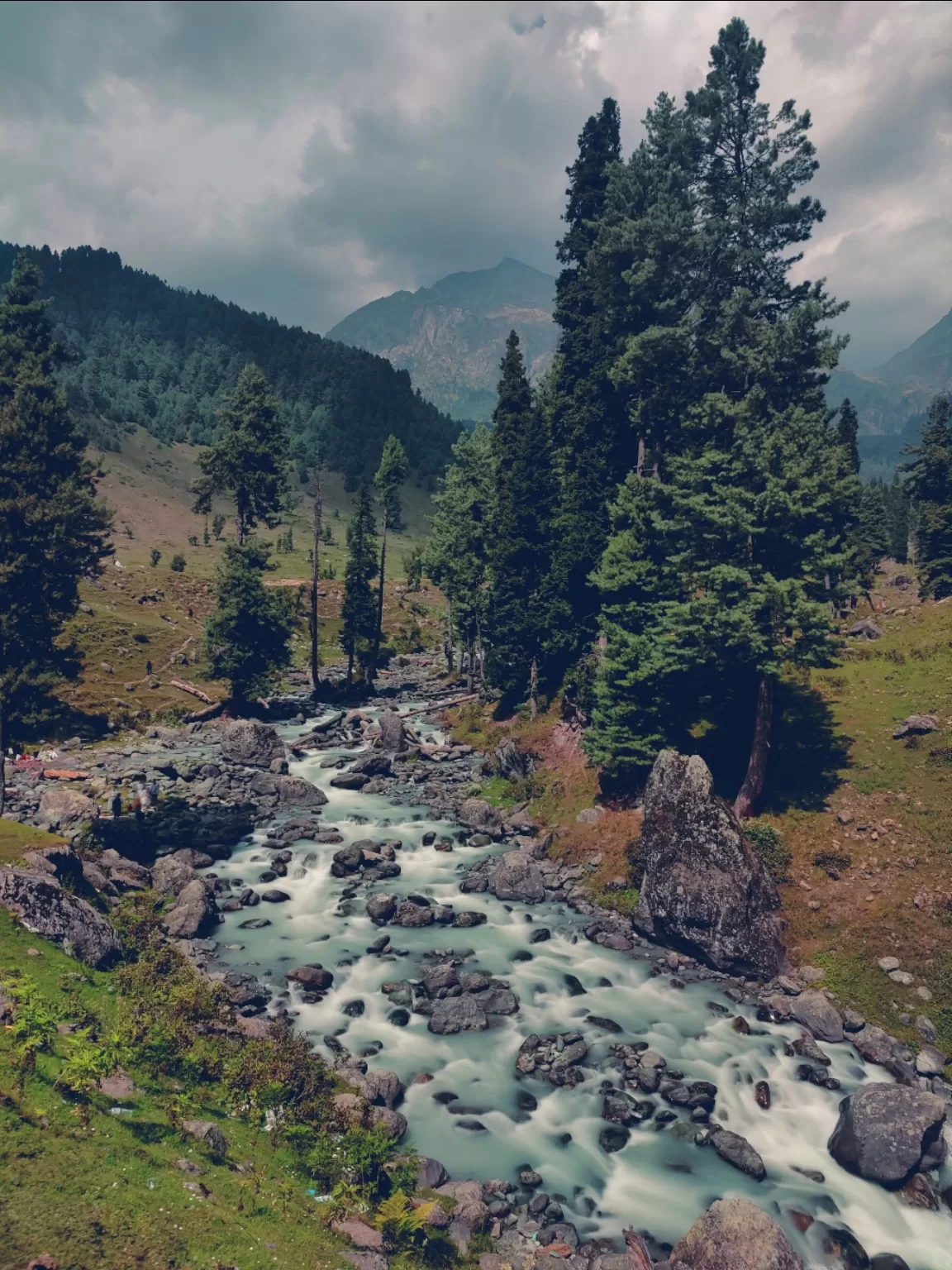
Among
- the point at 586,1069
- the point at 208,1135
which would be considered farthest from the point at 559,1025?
the point at 208,1135

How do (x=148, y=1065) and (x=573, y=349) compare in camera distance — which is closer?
(x=148, y=1065)

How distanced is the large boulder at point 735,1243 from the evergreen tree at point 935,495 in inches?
2369

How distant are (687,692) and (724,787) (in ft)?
16.5

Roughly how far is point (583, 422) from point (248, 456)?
104 feet

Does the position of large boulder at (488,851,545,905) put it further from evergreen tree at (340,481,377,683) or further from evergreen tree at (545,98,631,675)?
evergreen tree at (340,481,377,683)

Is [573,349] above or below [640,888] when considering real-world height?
above

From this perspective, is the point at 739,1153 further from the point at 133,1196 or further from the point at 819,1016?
the point at 133,1196

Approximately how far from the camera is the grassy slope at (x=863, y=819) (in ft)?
82.9

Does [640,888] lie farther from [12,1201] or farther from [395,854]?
[12,1201]

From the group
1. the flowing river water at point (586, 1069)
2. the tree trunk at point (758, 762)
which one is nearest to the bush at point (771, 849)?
the tree trunk at point (758, 762)

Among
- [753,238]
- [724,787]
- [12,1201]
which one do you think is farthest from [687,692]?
[12,1201]

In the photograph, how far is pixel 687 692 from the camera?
3709 centimetres

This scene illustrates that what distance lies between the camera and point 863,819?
30422mm

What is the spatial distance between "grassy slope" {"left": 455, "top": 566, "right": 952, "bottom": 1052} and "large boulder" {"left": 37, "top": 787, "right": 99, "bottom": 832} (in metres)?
22.6
